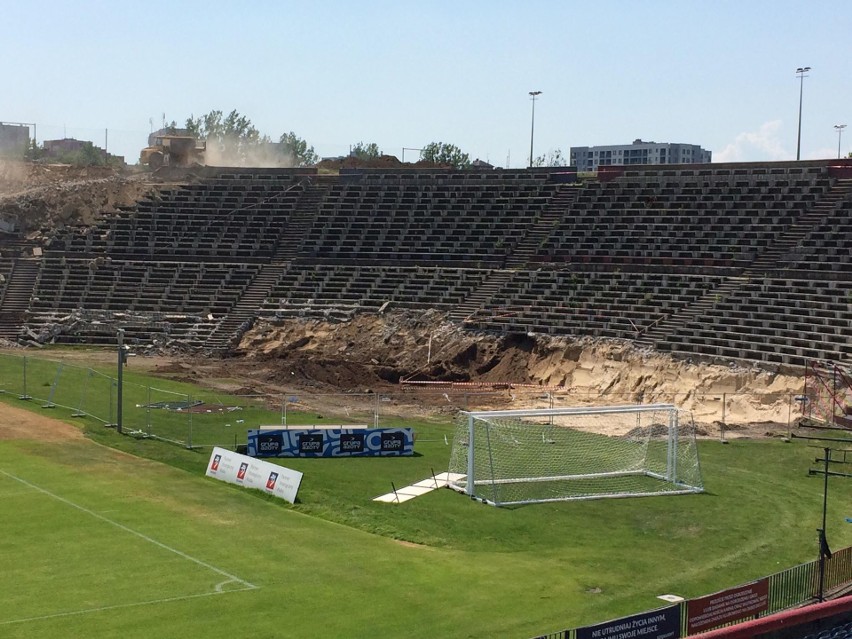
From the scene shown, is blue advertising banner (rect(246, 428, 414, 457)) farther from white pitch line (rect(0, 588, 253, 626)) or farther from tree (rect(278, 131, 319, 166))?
tree (rect(278, 131, 319, 166))

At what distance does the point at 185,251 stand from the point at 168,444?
4485 cm

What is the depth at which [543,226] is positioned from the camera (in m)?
81.4

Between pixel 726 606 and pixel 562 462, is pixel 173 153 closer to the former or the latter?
pixel 562 462

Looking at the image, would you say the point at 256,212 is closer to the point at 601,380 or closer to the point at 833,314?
the point at 601,380

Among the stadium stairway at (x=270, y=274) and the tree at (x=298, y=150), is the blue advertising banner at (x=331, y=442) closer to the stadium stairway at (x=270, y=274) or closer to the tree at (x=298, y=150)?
the stadium stairway at (x=270, y=274)

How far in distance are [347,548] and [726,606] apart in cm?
1103

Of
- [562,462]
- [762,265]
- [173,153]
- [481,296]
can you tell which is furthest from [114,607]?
[173,153]

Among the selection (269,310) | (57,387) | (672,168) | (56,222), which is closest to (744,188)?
(672,168)

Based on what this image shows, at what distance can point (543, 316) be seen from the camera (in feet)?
224

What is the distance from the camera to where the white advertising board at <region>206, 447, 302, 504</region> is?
114 feet

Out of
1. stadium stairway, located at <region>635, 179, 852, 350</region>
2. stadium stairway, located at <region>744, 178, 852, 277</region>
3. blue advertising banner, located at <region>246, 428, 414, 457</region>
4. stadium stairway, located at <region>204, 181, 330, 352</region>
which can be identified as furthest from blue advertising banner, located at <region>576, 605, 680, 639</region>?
stadium stairway, located at <region>204, 181, 330, 352</region>

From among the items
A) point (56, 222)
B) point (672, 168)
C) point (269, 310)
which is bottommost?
point (269, 310)

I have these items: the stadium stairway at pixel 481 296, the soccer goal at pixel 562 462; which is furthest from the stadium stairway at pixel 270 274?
the soccer goal at pixel 562 462

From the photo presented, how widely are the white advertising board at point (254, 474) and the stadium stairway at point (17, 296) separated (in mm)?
42588
